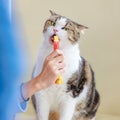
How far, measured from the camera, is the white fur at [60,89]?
42.0 inches

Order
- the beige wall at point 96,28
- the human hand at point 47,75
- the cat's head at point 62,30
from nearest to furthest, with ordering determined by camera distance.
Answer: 1. the human hand at point 47,75
2. the cat's head at point 62,30
3. the beige wall at point 96,28

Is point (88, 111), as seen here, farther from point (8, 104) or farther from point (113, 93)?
point (8, 104)

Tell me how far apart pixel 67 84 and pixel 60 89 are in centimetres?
3

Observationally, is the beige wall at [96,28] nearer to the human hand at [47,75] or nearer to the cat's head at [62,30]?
the cat's head at [62,30]

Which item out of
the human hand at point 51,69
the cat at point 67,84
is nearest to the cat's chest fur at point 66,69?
the cat at point 67,84

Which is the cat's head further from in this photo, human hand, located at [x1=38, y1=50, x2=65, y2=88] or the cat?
human hand, located at [x1=38, y1=50, x2=65, y2=88]

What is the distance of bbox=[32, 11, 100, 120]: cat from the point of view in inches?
42.1

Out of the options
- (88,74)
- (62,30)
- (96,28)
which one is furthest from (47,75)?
(96,28)

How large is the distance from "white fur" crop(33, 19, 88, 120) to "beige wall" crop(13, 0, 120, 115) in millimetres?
336

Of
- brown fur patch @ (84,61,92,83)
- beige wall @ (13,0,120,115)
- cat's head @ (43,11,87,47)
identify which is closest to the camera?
cat's head @ (43,11,87,47)

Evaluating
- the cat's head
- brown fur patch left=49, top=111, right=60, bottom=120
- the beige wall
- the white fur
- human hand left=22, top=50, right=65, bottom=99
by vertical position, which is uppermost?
the beige wall

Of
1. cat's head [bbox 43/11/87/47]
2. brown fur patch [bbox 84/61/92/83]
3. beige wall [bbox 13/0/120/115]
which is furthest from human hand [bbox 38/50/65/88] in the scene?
beige wall [bbox 13/0/120/115]

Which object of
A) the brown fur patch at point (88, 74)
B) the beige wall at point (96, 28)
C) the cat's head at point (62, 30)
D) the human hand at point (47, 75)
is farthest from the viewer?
the beige wall at point (96, 28)

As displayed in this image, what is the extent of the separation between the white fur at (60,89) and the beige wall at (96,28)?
0.34 metres
